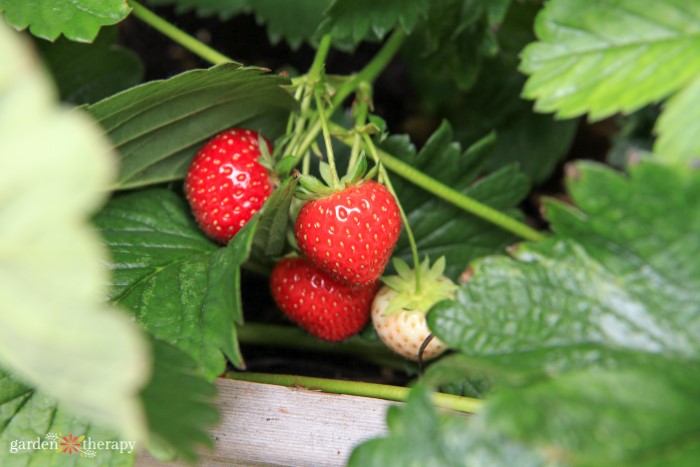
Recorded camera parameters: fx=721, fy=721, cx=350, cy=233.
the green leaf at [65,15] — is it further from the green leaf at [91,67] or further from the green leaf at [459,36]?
the green leaf at [459,36]

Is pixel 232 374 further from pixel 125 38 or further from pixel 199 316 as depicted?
pixel 125 38

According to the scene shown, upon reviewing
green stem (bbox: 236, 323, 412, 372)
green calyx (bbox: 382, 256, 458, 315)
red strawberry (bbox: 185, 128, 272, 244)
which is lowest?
green stem (bbox: 236, 323, 412, 372)

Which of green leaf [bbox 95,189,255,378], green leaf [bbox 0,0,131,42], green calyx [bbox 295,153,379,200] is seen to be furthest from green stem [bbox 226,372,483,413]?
green leaf [bbox 0,0,131,42]

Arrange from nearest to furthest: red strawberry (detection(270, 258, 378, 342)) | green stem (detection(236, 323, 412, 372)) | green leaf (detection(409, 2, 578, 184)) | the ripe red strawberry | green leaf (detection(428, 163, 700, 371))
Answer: green leaf (detection(428, 163, 700, 371)), the ripe red strawberry, red strawberry (detection(270, 258, 378, 342)), green stem (detection(236, 323, 412, 372)), green leaf (detection(409, 2, 578, 184))

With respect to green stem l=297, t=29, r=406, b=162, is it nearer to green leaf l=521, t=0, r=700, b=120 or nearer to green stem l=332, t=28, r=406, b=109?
green stem l=332, t=28, r=406, b=109

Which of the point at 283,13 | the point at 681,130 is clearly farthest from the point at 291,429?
the point at 283,13

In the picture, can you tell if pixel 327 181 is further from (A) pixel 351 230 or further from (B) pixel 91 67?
(B) pixel 91 67

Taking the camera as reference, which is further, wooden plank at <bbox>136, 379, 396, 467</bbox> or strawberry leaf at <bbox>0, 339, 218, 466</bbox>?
wooden plank at <bbox>136, 379, 396, 467</bbox>
